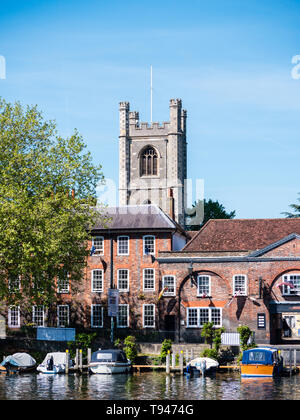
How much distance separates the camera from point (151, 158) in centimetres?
11519

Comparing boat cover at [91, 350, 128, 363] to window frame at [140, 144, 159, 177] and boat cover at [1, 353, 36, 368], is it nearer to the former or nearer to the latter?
boat cover at [1, 353, 36, 368]

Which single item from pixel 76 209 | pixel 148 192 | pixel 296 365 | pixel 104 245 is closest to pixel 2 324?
pixel 104 245

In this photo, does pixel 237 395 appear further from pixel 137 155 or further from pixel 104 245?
pixel 137 155

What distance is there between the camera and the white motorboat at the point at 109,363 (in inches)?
2174

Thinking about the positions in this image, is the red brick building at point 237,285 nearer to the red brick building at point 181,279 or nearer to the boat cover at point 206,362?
the red brick building at point 181,279

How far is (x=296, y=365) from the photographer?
188 ft

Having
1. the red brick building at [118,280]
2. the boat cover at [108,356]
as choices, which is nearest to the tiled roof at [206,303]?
the red brick building at [118,280]

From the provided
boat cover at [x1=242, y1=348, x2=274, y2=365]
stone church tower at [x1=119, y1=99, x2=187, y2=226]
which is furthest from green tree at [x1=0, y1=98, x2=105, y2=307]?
stone church tower at [x1=119, y1=99, x2=187, y2=226]

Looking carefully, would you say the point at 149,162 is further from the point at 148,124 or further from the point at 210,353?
the point at 210,353

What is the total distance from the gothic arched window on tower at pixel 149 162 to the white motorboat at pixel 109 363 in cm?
5997

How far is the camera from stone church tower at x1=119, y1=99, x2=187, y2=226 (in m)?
112

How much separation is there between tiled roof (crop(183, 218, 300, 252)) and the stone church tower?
38682mm

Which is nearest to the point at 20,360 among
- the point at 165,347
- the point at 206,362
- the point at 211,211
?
the point at 165,347
